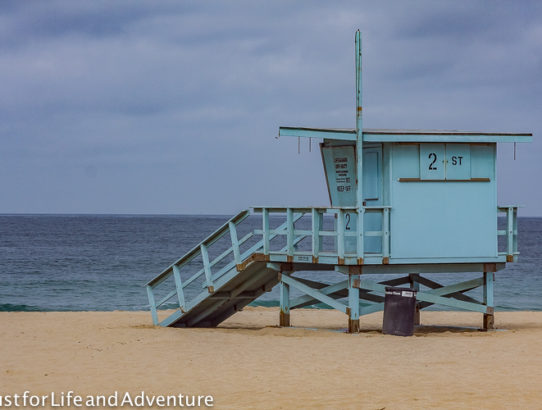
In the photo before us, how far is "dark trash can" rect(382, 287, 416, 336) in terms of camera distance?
50.6 feet

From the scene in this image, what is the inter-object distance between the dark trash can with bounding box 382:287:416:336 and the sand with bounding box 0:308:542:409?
14.0 inches

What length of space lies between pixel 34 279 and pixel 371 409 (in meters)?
35.4

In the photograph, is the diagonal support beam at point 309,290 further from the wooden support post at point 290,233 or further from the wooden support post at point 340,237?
the wooden support post at point 340,237

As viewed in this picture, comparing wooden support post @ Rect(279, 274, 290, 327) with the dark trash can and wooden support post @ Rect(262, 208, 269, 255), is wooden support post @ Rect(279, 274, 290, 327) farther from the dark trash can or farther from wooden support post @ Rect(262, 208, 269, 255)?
the dark trash can

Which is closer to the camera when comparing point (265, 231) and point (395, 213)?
point (395, 213)

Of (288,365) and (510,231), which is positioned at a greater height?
(510,231)

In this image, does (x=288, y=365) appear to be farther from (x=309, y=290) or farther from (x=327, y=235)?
(x=309, y=290)

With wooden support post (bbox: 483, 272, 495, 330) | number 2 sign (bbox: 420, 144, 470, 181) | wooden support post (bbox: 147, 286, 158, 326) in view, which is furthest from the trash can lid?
wooden support post (bbox: 147, 286, 158, 326)

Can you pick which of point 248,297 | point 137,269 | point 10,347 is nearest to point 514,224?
point 248,297

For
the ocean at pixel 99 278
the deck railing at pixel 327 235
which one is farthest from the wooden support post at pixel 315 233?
the ocean at pixel 99 278

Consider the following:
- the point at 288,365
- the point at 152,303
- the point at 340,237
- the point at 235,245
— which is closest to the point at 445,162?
the point at 340,237

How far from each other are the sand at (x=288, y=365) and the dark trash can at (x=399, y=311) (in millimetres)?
357

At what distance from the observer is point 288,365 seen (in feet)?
40.5

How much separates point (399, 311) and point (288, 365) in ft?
12.7
